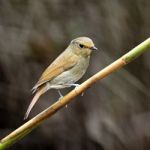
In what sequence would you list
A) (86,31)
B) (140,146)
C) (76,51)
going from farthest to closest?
(140,146)
(86,31)
(76,51)

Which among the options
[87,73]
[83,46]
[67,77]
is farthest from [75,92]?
[87,73]

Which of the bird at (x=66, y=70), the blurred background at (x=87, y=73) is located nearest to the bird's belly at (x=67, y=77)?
the bird at (x=66, y=70)

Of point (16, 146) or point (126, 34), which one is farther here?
point (16, 146)

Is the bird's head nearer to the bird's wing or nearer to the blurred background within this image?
the bird's wing

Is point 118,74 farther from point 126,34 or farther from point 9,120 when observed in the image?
point 9,120

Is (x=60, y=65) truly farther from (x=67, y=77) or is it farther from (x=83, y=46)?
(x=83, y=46)

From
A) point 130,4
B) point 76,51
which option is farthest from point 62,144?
point 76,51

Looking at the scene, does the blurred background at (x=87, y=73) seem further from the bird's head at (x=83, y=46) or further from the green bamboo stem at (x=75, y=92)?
the green bamboo stem at (x=75, y=92)
